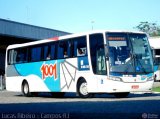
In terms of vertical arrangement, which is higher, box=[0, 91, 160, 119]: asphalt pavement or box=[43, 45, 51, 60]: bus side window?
box=[43, 45, 51, 60]: bus side window

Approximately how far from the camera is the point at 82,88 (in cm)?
2081

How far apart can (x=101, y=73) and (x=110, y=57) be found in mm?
815

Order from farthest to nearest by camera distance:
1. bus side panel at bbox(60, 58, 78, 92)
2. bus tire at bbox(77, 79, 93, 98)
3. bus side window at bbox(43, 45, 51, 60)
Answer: bus side window at bbox(43, 45, 51, 60) → bus side panel at bbox(60, 58, 78, 92) → bus tire at bbox(77, 79, 93, 98)

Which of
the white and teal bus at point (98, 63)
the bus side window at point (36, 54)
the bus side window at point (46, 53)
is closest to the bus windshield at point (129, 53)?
the white and teal bus at point (98, 63)

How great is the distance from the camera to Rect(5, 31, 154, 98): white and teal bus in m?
19.5

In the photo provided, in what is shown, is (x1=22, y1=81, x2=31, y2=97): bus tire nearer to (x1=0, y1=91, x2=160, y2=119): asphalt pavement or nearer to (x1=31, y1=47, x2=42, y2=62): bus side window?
(x1=31, y1=47, x2=42, y2=62): bus side window

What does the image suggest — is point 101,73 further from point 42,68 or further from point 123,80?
point 42,68

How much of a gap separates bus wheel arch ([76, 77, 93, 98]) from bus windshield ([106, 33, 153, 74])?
6.04 ft

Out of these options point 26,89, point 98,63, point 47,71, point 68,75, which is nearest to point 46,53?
point 47,71

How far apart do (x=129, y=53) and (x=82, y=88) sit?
2.65 metres

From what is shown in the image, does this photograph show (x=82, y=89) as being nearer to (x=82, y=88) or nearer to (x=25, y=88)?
(x=82, y=88)

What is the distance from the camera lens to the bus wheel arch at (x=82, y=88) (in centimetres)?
2066

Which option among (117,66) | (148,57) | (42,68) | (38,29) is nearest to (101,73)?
(117,66)

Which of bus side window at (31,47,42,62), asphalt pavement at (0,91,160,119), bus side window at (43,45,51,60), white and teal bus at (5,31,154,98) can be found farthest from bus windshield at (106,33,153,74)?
bus side window at (31,47,42,62)
